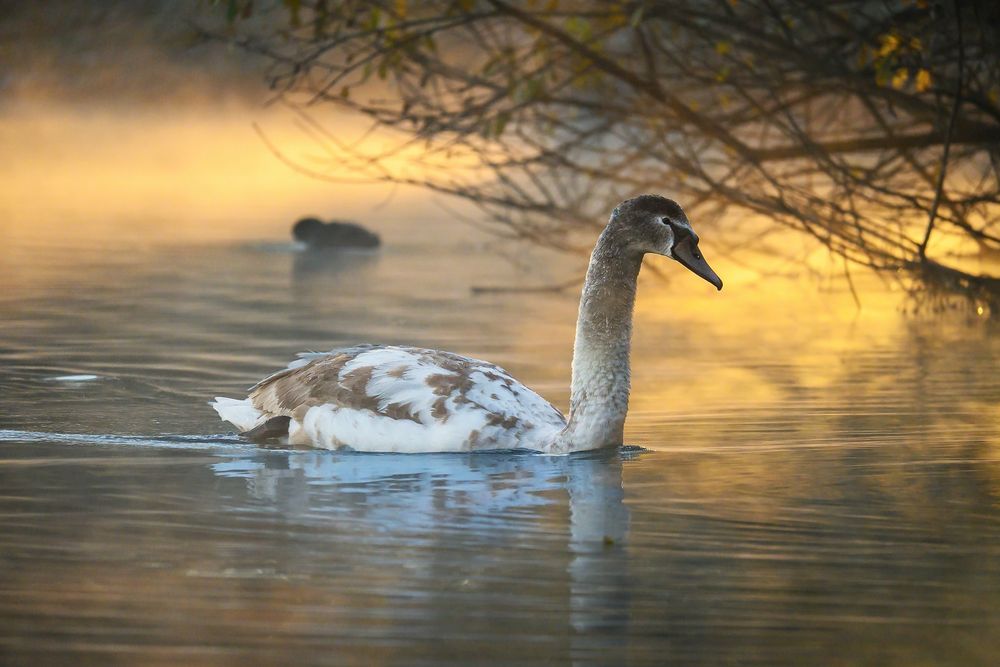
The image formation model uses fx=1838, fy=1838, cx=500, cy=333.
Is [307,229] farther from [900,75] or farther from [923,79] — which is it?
[923,79]

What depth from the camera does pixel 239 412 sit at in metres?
9.18

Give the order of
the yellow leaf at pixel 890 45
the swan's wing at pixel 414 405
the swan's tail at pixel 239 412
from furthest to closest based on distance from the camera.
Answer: the yellow leaf at pixel 890 45
the swan's tail at pixel 239 412
the swan's wing at pixel 414 405

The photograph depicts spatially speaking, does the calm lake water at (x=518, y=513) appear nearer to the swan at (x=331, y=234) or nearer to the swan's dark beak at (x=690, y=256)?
the swan's dark beak at (x=690, y=256)

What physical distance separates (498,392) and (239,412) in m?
1.45

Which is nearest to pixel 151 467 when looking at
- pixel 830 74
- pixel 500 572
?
pixel 500 572

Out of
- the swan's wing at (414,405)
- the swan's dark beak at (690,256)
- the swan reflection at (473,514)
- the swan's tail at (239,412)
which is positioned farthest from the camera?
the swan's tail at (239,412)

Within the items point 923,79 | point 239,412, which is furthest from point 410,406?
point 923,79

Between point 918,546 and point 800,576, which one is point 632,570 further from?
point 918,546

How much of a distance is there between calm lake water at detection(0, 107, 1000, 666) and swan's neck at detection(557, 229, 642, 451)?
14 centimetres

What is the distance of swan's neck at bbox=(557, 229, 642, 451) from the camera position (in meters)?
8.42

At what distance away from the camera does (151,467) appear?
8.06 meters

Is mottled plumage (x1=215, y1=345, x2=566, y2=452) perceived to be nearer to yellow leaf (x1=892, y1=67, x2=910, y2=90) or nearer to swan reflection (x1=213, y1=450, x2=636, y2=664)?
swan reflection (x1=213, y1=450, x2=636, y2=664)

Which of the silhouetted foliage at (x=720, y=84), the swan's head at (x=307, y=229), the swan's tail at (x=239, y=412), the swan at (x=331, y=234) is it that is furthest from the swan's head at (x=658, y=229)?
the swan's head at (x=307, y=229)

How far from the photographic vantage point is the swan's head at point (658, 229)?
852 cm
